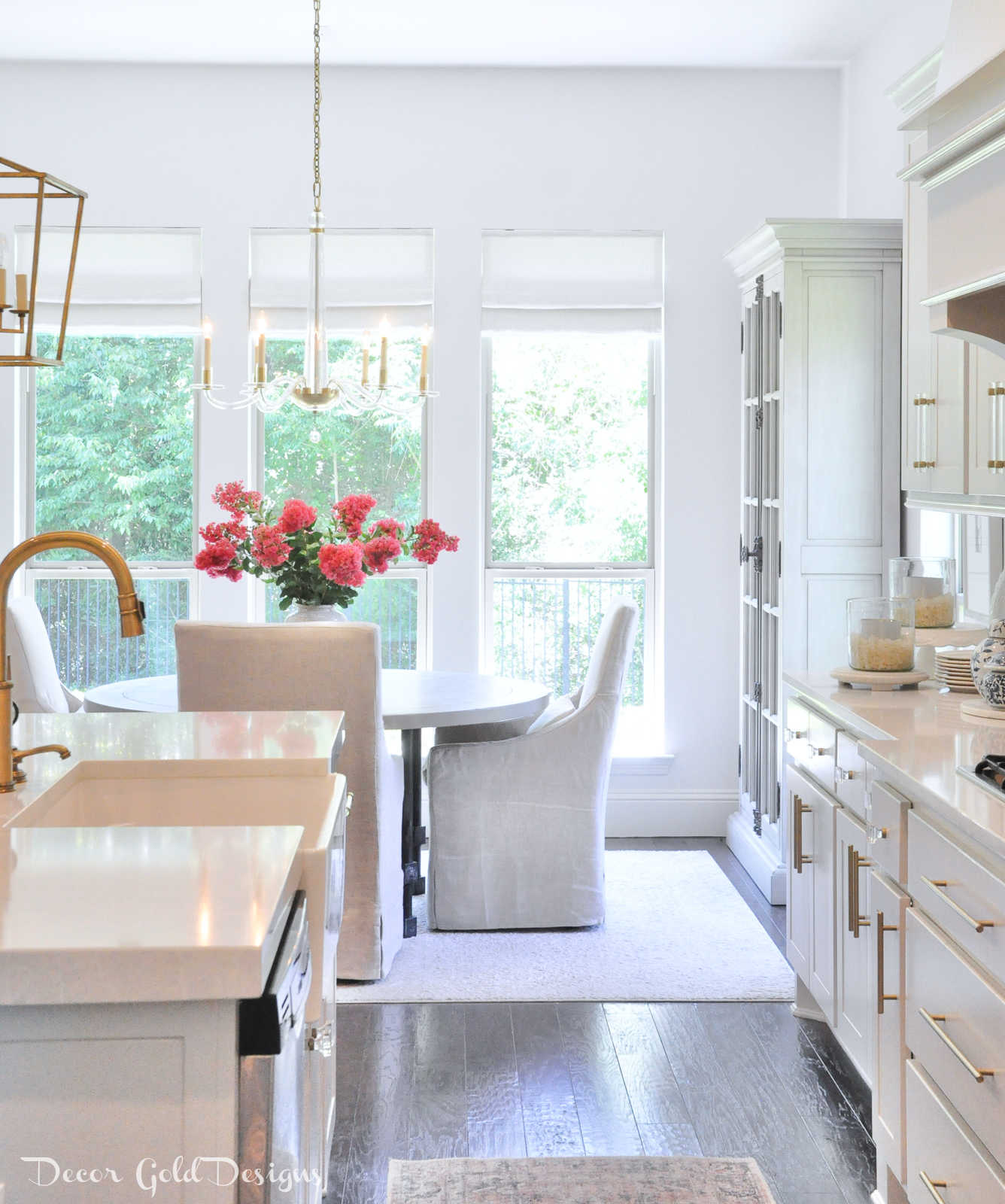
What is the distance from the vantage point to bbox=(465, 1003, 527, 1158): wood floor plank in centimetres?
251

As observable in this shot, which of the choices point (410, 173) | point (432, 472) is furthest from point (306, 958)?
point (410, 173)

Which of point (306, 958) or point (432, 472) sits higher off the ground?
point (432, 472)

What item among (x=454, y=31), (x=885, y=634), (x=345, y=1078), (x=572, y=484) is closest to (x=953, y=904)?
(x=885, y=634)

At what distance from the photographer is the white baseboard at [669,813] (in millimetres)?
5133

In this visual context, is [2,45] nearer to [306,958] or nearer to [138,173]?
[138,173]

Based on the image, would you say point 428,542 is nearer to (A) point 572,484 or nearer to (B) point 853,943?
(A) point 572,484

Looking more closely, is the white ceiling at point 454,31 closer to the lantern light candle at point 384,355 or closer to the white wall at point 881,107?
the white wall at point 881,107

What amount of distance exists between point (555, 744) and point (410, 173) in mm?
2467

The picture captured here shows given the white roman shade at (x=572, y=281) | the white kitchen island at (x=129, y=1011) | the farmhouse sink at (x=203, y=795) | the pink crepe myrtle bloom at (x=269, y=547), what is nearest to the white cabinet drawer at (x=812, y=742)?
the farmhouse sink at (x=203, y=795)

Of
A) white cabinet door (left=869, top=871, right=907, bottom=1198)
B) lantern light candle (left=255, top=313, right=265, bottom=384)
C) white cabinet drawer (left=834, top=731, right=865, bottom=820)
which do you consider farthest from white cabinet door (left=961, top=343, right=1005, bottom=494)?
lantern light candle (left=255, top=313, right=265, bottom=384)

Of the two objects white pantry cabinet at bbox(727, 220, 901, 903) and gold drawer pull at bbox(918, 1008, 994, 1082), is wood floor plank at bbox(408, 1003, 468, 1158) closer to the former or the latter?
gold drawer pull at bbox(918, 1008, 994, 1082)

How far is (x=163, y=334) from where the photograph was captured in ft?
16.5

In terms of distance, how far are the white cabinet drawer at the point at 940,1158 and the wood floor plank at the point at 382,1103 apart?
37.0 inches

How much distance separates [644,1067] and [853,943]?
628mm
